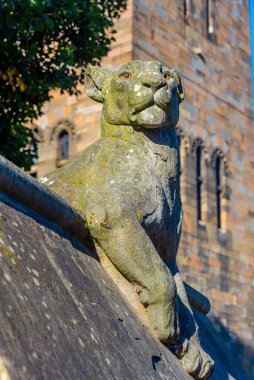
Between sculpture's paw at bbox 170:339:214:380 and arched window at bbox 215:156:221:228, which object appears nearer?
sculpture's paw at bbox 170:339:214:380

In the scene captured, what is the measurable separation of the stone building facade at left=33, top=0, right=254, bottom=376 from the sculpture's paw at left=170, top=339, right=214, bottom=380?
16.5 m

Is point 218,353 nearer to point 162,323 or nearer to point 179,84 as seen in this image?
point 162,323

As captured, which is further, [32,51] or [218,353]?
[32,51]

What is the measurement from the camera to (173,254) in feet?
12.6

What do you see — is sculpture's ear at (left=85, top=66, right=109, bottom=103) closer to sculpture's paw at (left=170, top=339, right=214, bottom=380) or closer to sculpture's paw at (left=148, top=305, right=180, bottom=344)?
sculpture's paw at (left=148, top=305, right=180, bottom=344)

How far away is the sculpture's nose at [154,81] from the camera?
3707mm

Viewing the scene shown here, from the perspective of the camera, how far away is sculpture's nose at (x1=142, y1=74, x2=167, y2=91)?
3.71 m

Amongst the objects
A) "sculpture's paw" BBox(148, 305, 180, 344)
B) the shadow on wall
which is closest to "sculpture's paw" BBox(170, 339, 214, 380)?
"sculpture's paw" BBox(148, 305, 180, 344)

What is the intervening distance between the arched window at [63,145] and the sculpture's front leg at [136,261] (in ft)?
58.2

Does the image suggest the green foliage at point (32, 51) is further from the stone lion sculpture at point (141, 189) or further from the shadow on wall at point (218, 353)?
the stone lion sculpture at point (141, 189)

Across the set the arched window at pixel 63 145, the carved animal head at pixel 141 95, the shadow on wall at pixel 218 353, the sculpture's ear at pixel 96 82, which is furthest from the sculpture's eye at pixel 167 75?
the arched window at pixel 63 145

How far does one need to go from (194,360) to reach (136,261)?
0.50m

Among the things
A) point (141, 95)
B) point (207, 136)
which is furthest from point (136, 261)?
point (207, 136)

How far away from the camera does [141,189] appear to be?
355cm
